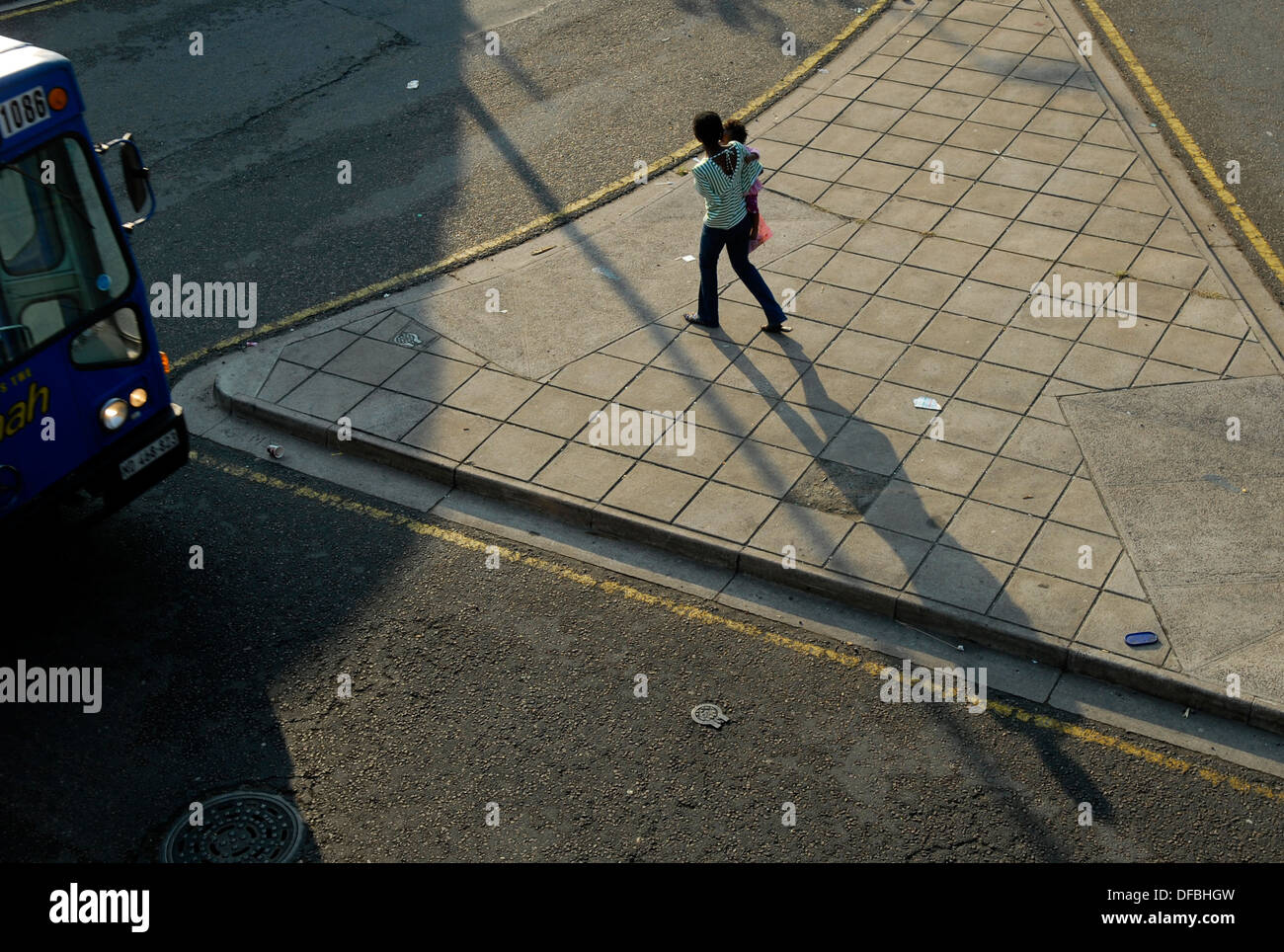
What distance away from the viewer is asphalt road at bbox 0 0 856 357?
37.1ft

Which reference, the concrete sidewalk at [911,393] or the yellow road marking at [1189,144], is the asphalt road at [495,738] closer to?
the concrete sidewalk at [911,393]

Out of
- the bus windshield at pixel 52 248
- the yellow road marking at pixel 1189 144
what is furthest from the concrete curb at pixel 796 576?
the yellow road marking at pixel 1189 144

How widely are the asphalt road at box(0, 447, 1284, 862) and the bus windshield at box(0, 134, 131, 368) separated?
172cm

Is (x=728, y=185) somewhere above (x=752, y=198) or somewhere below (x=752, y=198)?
above

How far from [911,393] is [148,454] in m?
4.98

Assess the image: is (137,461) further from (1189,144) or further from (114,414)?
(1189,144)

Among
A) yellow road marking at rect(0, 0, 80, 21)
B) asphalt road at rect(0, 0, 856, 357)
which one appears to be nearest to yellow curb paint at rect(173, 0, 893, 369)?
asphalt road at rect(0, 0, 856, 357)

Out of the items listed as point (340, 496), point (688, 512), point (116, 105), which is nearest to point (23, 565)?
point (340, 496)

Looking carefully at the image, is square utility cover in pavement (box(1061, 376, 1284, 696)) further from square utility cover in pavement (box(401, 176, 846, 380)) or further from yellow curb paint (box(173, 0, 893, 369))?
yellow curb paint (box(173, 0, 893, 369))

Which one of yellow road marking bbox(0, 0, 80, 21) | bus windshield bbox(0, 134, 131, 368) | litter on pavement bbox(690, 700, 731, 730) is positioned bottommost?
litter on pavement bbox(690, 700, 731, 730)

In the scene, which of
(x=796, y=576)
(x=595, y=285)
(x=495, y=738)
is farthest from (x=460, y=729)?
(x=595, y=285)

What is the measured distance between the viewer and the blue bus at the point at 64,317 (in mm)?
6551

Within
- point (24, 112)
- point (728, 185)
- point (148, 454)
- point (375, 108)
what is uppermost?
point (24, 112)

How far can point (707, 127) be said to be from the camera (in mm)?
9148
